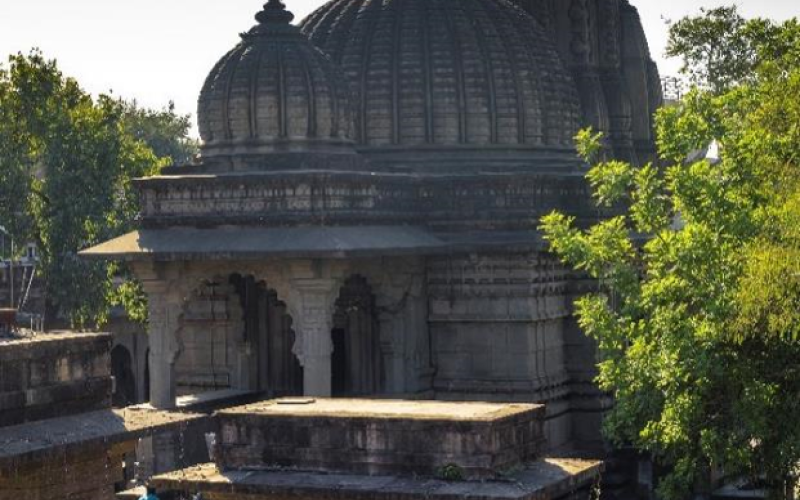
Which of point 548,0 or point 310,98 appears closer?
point 310,98

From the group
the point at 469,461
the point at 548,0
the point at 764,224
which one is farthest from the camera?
the point at 548,0

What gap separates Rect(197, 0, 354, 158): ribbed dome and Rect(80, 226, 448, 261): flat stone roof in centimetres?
220

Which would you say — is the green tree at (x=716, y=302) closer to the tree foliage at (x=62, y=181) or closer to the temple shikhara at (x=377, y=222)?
the temple shikhara at (x=377, y=222)

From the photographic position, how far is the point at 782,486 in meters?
24.3

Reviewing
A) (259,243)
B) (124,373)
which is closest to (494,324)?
(259,243)

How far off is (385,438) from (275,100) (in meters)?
17.2

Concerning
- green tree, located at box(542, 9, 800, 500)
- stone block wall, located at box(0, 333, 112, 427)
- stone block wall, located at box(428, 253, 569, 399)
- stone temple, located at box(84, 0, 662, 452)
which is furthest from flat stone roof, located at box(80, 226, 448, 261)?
stone block wall, located at box(0, 333, 112, 427)

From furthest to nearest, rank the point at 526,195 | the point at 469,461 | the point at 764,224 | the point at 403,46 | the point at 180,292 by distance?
the point at 403,46 → the point at 526,195 → the point at 180,292 → the point at 764,224 → the point at 469,461

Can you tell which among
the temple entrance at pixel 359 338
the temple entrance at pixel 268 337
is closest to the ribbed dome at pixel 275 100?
the temple entrance at pixel 359 338

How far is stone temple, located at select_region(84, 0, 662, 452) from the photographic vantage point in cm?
3334

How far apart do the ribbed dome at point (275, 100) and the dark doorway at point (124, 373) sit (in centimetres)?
1868

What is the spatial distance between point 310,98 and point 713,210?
40.6ft

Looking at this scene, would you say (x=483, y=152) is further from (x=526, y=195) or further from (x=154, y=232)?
(x=154, y=232)

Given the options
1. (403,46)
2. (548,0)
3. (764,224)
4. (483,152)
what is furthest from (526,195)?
(764,224)
